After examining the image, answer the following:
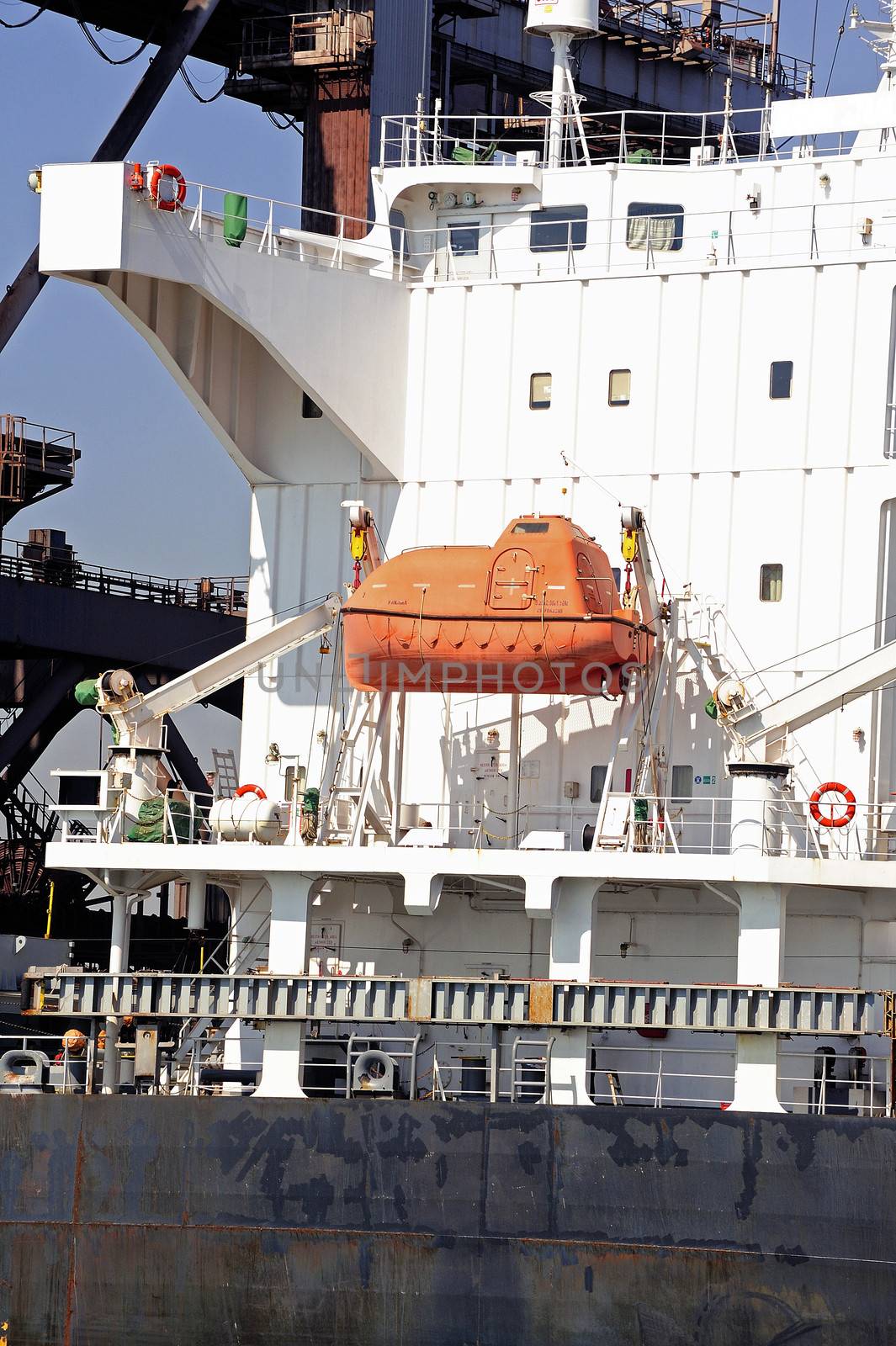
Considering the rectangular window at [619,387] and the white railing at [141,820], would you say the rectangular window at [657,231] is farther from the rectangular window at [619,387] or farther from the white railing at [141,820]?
the white railing at [141,820]

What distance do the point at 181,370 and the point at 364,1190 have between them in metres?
10.4

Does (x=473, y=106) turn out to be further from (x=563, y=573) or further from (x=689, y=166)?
(x=563, y=573)

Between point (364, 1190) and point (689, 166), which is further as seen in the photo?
point (689, 166)

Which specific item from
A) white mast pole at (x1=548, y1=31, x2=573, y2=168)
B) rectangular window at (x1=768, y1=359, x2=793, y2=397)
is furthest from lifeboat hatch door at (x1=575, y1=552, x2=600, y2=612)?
white mast pole at (x1=548, y1=31, x2=573, y2=168)

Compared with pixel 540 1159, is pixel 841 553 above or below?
above

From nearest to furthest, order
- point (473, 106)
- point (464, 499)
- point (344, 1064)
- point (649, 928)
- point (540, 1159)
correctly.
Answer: point (540, 1159)
point (344, 1064)
point (649, 928)
point (464, 499)
point (473, 106)

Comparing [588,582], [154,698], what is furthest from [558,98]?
[154,698]

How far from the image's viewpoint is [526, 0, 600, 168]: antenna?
28.3 metres

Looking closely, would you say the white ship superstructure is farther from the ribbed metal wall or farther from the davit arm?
the ribbed metal wall

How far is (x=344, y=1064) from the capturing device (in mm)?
22438

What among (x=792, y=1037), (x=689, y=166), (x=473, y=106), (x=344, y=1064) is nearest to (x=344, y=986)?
(x=344, y=1064)

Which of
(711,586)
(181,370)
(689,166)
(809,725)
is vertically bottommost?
(809,725)

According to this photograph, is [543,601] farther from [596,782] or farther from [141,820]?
[141,820]

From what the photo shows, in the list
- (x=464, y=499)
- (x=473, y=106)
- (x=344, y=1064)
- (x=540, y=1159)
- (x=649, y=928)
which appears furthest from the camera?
(x=473, y=106)
